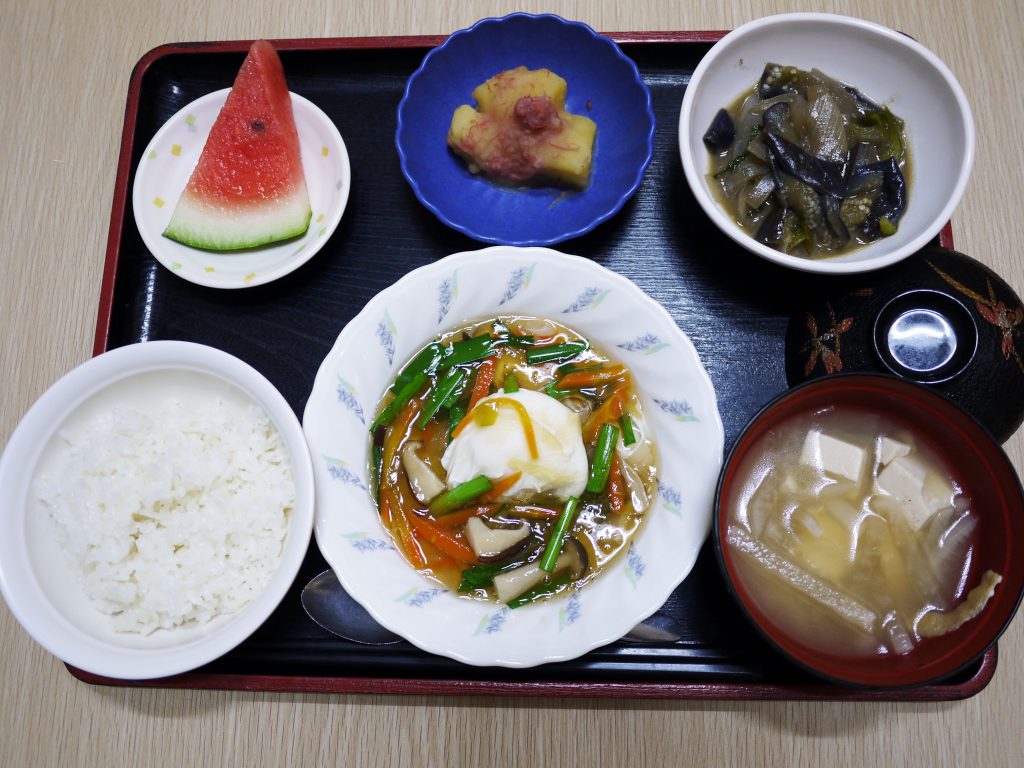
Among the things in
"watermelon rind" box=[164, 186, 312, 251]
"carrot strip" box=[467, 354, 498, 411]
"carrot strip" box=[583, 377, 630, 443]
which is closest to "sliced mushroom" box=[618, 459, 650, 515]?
"carrot strip" box=[583, 377, 630, 443]

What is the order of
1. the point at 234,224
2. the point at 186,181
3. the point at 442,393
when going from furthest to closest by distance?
the point at 186,181 < the point at 234,224 < the point at 442,393

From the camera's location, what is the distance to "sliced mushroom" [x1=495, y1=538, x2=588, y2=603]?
193cm

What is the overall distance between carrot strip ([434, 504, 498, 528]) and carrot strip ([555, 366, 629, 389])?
1.37 feet

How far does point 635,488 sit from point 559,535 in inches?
10.4

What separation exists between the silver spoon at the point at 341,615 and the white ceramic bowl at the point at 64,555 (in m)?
0.20

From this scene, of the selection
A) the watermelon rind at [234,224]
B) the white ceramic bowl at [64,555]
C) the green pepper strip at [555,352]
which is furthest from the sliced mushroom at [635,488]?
the watermelon rind at [234,224]

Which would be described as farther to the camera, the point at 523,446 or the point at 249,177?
the point at 249,177

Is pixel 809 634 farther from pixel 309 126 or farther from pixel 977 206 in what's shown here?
pixel 309 126

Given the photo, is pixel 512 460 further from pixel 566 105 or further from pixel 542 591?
pixel 566 105

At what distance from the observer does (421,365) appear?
2.09 meters

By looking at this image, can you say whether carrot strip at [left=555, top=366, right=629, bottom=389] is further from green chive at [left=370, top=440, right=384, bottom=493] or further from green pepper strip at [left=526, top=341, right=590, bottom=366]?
green chive at [left=370, top=440, right=384, bottom=493]

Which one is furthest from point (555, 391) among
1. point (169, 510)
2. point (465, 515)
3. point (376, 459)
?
point (169, 510)

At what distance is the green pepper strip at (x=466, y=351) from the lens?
82.9 inches

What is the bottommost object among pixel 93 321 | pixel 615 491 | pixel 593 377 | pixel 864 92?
pixel 615 491
